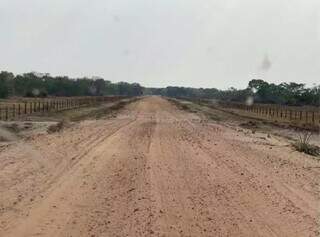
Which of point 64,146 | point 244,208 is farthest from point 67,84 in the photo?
point 244,208

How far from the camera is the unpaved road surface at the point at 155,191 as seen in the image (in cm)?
860

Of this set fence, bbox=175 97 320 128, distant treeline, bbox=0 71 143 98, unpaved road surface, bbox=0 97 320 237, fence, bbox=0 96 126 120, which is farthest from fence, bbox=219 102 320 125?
distant treeline, bbox=0 71 143 98

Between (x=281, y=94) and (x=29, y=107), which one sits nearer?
(x=29, y=107)

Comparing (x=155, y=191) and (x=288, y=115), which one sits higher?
(x=155, y=191)

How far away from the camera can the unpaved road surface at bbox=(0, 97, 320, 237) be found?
8602 mm

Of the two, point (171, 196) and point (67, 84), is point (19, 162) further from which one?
point (67, 84)

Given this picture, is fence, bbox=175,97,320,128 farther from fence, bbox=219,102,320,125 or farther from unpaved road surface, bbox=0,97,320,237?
unpaved road surface, bbox=0,97,320,237

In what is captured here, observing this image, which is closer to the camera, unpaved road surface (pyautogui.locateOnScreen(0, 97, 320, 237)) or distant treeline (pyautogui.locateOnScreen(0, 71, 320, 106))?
unpaved road surface (pyautogui.locateOnScreen(0, 97, 320, 237))

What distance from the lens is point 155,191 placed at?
37.2 feet

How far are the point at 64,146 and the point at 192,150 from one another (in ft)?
14.0

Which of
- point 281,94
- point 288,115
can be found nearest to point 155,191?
point 288,115

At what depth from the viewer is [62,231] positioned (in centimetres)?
819

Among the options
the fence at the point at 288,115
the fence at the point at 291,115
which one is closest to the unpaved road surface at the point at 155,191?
the fence at the point at 288,115

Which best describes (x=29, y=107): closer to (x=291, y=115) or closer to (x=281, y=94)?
(x=291, y=115)
